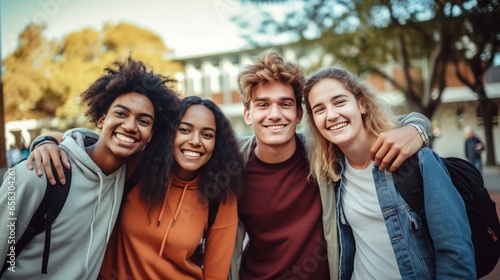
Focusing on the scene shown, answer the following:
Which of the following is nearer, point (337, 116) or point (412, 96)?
point (337, 116)

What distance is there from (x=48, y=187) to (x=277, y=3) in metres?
9.95

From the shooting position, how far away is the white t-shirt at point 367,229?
250 cm

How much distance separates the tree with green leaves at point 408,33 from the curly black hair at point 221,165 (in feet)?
26.8

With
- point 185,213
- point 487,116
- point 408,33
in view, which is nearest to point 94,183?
point 185,213

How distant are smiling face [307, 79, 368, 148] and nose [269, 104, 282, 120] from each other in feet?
1.15

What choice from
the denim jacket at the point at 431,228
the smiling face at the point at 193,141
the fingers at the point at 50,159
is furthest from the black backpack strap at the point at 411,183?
the fingers at the point at 50,159

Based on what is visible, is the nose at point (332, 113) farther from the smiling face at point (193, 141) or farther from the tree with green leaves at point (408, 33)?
the tree with green leaves at point (408, 33)

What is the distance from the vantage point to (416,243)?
2383mm

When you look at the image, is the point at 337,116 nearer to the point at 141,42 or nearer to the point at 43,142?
the point at 43,142

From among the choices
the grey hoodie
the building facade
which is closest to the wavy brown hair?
the grey hoodie

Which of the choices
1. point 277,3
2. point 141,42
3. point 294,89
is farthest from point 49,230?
point 141,42

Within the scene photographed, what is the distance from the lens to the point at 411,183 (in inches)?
92.7

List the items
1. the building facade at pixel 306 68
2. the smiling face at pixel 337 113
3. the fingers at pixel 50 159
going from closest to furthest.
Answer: the fingers at pixel 50 159
the smiling face at pixel 337 113
the building facade at pixel 306 68

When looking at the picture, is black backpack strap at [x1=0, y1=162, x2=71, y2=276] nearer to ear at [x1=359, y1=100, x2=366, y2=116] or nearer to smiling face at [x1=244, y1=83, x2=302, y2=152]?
smiling face at [x1=244, y1=83, x2=302, y2=152]
